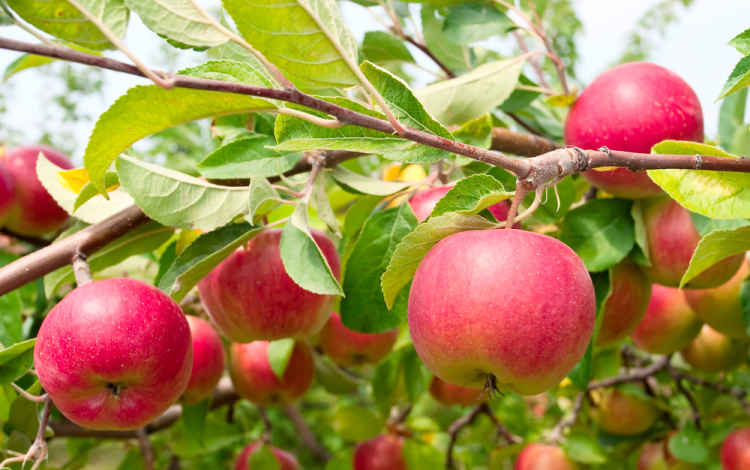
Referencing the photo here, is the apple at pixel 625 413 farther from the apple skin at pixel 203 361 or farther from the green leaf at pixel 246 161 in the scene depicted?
the green leaf at pixel 246 161

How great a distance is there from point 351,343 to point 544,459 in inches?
22.4

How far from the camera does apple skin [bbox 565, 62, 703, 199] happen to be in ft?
2.83

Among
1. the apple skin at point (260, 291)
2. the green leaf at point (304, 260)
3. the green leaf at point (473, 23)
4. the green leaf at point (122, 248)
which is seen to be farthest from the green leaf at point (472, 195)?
the green leaf at point (473, 23)

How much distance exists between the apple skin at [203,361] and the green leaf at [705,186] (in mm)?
868

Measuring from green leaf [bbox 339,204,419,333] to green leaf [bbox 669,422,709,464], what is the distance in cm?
95

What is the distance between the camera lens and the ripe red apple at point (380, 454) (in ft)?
5.55

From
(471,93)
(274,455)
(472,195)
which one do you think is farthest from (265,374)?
(472,195)

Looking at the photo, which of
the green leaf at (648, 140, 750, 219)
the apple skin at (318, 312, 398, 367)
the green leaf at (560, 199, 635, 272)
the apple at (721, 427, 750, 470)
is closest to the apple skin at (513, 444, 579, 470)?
the apple at (721, 427, 750, 470)

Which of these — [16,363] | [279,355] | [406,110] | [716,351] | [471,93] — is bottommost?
[716,351]

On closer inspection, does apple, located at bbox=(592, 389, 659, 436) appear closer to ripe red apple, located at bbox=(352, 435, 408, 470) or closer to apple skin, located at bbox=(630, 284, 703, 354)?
apple skin, located at bbox=(630, 284, 703, 354)

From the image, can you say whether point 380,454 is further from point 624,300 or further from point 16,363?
point 16,363

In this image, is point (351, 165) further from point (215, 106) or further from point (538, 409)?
point (538, 409)

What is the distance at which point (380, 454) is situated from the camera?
1.71 m

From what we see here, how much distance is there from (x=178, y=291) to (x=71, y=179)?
0.30 m
